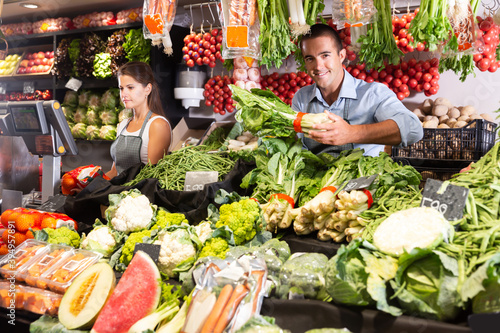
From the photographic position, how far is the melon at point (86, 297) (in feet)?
5.08

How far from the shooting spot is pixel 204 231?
1996 millimetres

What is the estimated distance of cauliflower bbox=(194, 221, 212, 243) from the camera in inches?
76.3

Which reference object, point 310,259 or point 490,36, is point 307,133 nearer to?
point 310,259

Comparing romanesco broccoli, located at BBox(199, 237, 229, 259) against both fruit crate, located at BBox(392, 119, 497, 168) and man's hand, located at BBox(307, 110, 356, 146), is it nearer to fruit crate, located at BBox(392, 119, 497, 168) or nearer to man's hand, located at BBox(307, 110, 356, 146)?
man's hand, located at BBox(307, 110, 356, 146)

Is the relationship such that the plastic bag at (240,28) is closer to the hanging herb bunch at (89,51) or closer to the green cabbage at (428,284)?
the green cabbage at (428,284)

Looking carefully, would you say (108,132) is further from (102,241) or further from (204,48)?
(102,241)

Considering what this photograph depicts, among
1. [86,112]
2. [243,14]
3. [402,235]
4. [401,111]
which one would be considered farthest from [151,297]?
[86,112]

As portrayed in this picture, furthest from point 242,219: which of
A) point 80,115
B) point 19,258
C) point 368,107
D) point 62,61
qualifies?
point 62,61

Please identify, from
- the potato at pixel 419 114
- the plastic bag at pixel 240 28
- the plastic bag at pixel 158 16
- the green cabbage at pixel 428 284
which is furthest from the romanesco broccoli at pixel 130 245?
the potato at pixel 419 114

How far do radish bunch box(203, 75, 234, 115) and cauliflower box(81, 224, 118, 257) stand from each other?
296 centimetres

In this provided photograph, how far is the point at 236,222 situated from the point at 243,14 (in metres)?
1.23

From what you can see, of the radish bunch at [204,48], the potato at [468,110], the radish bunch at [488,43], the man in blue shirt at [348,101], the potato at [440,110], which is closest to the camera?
the man in blue shirt at [348,101]

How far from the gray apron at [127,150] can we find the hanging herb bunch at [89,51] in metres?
2.74

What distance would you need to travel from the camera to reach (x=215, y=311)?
1293mm
